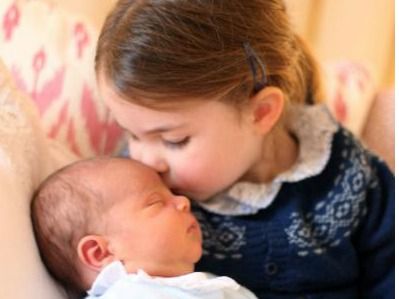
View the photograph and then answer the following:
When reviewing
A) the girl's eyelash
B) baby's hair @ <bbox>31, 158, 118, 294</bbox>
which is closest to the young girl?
the girl's eyelash

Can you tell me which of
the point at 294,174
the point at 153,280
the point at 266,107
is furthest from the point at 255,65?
the point at 153,280

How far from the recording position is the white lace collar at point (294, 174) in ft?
3.36

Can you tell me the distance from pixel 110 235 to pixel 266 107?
0.28 meters

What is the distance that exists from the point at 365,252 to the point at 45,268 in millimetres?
462

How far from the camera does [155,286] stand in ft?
2.71

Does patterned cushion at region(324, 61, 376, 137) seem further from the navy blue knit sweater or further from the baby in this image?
the baby

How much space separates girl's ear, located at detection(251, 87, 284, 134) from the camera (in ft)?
3.20

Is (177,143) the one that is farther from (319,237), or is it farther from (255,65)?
(319,237)

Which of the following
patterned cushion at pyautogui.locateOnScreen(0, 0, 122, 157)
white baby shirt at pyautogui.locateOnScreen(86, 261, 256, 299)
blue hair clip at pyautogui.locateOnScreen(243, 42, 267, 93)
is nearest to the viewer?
white baby shirt at pyautogui.locateOnScreen(86, 261, 256, 299)

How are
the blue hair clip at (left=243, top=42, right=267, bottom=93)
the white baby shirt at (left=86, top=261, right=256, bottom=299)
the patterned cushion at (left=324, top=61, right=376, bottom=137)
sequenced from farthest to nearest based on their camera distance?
the patterned cushion at (left=324, top=61, right=376, bottom=137) < the blue hair clip at (left=243, top=42, right=267, bottom=93) < the white baby shirt at (left=86, top=261, right=256, bottom=299)

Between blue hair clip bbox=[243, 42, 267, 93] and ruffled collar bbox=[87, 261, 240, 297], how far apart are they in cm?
26

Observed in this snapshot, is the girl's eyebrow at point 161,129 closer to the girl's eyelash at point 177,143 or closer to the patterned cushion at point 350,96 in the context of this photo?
the girl's eyelash at point 177,143

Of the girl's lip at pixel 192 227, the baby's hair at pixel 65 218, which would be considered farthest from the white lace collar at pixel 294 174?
the baby's hair at pixel 65 218

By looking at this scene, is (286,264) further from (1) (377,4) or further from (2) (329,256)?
(1) (377,4)
